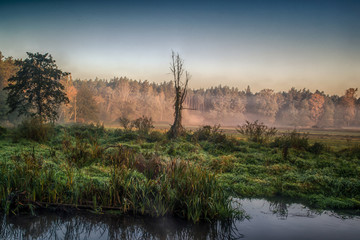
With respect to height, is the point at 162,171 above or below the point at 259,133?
below

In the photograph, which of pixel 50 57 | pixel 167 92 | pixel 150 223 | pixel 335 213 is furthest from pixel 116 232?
pixel 167 92

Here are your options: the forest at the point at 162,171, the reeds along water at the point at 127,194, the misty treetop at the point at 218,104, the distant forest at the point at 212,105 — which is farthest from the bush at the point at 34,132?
the misty treetop at the point at 218,104

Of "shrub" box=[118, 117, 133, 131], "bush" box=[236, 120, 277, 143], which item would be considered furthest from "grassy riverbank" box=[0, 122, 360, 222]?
"shrub" box=[118, 117, 133, 131]

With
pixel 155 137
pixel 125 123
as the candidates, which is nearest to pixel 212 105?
pixel 125 123

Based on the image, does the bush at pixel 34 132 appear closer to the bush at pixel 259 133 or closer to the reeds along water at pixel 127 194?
the reeds along water at pixel 127 194

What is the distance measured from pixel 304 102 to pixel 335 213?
2357 inches

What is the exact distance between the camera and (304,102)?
59.9 meters

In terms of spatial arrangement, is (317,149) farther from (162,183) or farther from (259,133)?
(162,183)

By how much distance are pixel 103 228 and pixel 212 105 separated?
74.2 metres

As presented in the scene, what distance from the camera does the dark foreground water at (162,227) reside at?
434 centimetres

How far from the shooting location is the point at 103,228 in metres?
4.56

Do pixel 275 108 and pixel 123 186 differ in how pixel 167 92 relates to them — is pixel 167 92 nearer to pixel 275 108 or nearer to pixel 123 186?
pixel 275 108

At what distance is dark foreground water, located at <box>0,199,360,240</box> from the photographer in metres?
4.34

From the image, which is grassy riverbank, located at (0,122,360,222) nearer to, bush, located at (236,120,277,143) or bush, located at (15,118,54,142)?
bush, located at (15,118,54,142)
